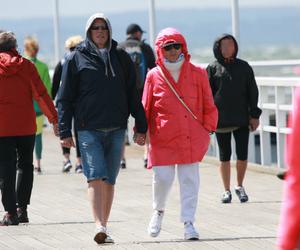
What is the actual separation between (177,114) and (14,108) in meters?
1.66

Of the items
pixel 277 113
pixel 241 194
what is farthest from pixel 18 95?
pixel 277 113

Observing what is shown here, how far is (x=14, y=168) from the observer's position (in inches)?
466

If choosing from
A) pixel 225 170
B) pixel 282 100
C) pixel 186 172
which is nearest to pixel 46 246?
pixel 186 172

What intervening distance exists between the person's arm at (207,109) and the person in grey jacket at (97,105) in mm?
580

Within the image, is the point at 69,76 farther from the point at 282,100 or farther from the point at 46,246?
the point at 282,100

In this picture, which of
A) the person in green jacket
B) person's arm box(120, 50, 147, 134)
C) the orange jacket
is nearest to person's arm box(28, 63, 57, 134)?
the orange jacket

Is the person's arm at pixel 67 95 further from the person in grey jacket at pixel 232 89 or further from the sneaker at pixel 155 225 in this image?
the person in grey jacket at pixel 232 89

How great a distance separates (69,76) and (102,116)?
377 millimetres

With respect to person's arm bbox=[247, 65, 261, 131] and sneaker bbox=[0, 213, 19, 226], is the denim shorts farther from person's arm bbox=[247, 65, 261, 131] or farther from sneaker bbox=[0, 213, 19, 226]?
person's arm bbox=[247, 65, 261, 131]

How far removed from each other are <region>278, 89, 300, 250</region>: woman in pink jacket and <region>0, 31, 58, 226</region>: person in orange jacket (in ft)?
19.8

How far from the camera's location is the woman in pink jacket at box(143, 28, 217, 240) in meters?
10.6

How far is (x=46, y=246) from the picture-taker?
34.0 ft

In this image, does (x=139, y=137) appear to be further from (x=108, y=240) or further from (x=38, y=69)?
(x=38, y=69)

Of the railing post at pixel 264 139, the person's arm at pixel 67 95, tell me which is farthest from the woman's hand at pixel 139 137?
the railing post at pixel 264 139
